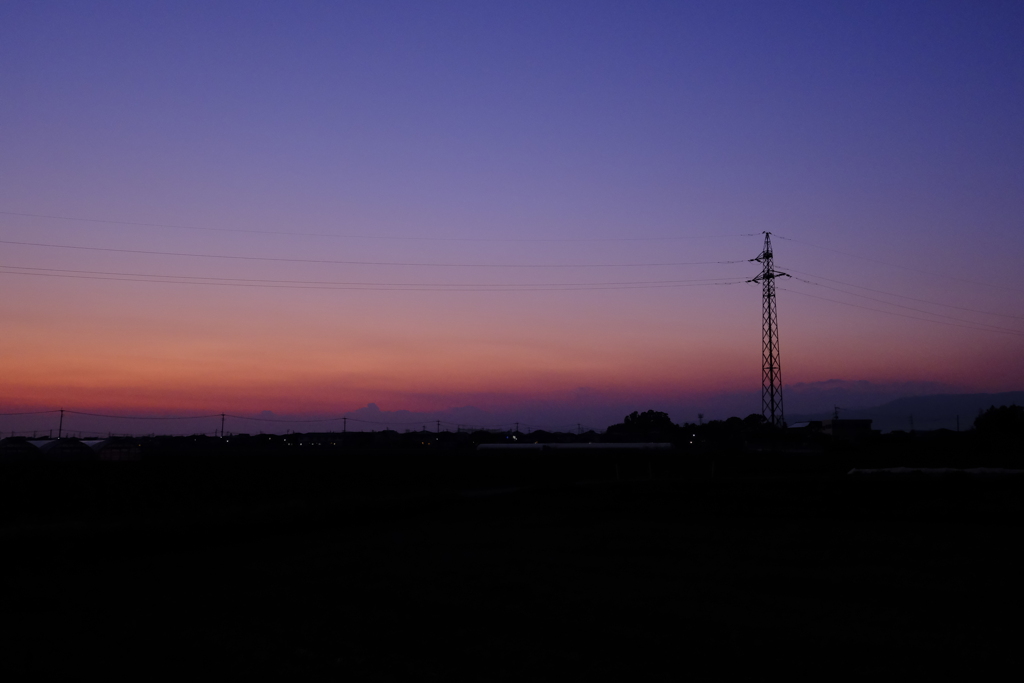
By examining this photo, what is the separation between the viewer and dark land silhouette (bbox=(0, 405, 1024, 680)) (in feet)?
30.6

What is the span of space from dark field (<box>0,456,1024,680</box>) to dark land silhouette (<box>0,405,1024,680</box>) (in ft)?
0.18

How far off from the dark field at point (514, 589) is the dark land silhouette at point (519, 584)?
6 cm

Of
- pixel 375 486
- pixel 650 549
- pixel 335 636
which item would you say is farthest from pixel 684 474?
pixel 335 636

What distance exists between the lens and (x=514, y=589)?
13.5 meters

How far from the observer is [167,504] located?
31438mm

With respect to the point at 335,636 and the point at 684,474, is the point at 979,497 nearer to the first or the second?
the point at 684,474

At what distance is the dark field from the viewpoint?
9258 millimetres

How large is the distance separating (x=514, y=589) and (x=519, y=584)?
46 cm

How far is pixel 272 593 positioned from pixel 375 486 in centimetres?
2799

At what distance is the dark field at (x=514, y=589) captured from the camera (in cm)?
926

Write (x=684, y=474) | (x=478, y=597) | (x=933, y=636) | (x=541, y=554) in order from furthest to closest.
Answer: (x=684, y=474) < (x=541, y=554) < (x=478, y=597) < (x=933, y=636)

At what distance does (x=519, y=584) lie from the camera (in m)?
13.9

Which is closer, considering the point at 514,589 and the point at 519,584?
the point at 514,589

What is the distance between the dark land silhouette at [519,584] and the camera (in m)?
9.32
